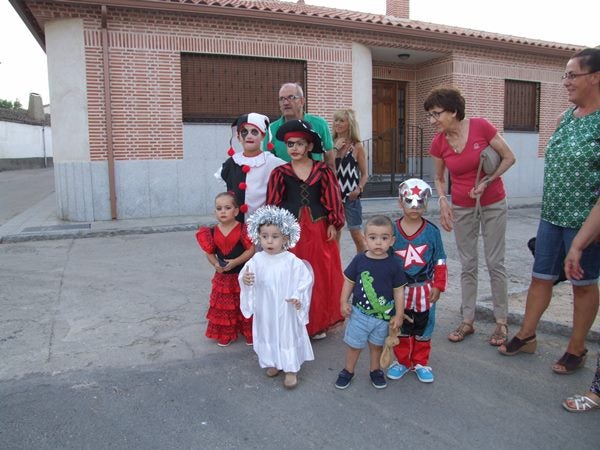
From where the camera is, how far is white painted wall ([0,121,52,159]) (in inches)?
1156

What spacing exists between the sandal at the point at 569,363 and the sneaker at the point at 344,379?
1366 millimetres

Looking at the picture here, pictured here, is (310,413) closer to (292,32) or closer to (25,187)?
(292,32)

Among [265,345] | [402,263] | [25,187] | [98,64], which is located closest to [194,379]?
[265,345]

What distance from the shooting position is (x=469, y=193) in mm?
3824

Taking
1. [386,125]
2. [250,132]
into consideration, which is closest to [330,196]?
[250,132]

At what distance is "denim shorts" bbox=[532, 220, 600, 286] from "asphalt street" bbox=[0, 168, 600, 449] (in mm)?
644

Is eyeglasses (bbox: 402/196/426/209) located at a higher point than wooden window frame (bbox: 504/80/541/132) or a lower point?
lower

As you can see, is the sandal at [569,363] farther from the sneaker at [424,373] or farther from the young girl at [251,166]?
the young girl at [251,166]

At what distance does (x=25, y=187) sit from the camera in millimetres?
18719

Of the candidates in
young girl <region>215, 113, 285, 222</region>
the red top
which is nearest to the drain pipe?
young girl <region>215, 113, 285, 222</region>

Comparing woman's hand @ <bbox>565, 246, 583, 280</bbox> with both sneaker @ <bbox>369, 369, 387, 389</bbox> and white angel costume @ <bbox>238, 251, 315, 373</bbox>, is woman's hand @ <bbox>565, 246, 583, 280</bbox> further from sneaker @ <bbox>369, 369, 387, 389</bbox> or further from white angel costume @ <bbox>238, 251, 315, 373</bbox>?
white angel costume @ <bbox>238, 251, 315, 373</bbox>

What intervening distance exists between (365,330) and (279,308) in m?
0.58

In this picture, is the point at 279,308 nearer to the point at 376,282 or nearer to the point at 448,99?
the point at 376,282

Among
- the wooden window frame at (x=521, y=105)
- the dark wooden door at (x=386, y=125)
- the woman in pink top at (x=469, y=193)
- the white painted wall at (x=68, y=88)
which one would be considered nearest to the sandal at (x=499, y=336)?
the woman in pink top at (x=469, y=193)
